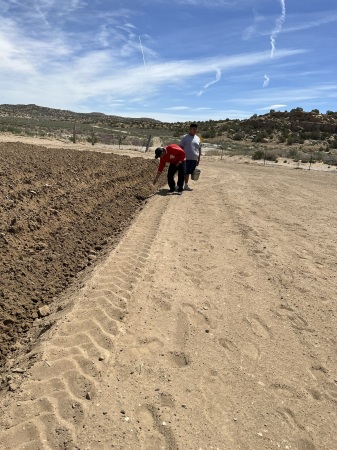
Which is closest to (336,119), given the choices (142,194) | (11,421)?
(142,194)

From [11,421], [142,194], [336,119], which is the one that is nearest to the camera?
[11,421]

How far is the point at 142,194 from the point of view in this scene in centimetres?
1091

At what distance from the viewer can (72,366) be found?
3383 mm

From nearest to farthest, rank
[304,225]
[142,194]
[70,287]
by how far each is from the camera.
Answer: [70,287]
[304,225]
[142,194]

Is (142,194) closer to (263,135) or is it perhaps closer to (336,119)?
(263,135)

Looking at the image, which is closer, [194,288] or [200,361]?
[200,361]

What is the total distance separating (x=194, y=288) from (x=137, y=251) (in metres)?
1.36

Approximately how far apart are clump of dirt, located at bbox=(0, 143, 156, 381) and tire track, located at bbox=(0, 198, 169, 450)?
1.53 feet

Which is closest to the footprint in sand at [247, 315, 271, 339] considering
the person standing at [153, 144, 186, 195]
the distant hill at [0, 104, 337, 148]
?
the person standing at [153, 144, 186, 195]

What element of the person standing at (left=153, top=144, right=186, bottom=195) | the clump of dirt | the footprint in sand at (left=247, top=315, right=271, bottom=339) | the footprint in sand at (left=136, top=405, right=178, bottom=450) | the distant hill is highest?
the distant hill

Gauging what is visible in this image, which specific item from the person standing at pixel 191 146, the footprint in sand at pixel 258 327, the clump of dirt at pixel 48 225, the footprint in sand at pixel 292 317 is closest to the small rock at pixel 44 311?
the clump of dirt at pixel 48 225

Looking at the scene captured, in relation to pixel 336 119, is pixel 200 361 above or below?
below

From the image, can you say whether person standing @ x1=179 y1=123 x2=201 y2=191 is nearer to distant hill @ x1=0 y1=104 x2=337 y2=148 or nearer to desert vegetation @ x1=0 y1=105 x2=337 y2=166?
desert vegetation @ x1=0 y1=105 x2=337 y2=166

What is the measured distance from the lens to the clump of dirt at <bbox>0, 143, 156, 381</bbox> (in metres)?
4.55
